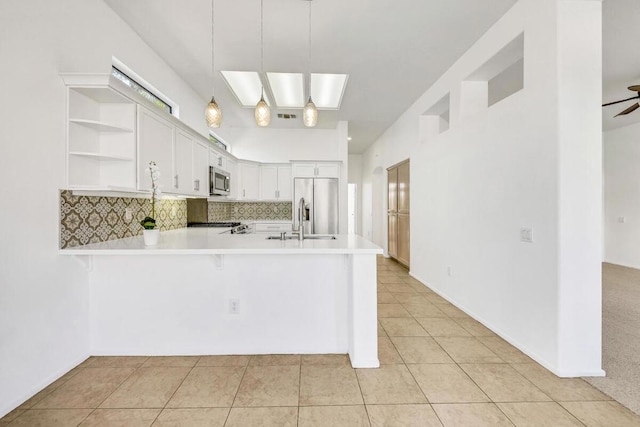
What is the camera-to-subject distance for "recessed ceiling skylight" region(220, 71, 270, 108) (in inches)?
153

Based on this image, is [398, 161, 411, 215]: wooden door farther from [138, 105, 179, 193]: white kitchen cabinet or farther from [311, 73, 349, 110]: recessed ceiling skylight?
[138, 105, 179, 193]: white kitchen cabinet

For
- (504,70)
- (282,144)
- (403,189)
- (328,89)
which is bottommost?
(403,189)

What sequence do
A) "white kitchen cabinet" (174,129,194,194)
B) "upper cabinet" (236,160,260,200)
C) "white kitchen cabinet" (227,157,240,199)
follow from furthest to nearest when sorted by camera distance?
"upper cabinet" (236,160,260,200) < "white kitchen cabinet" (227,157,240,199) < "white kitchen cabinet" (174,129,194,194)

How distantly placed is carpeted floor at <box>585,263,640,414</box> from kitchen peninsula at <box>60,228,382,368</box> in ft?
5.79

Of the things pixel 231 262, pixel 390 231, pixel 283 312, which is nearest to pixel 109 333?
pixel 231 262

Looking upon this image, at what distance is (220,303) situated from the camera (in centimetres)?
240

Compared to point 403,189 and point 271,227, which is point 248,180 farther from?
point 403,189

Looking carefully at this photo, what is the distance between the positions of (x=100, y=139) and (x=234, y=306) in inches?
69.8

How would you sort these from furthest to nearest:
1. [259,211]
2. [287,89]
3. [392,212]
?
[392,212] → [259,211] → [287,89]

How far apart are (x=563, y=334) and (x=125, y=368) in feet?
10.6

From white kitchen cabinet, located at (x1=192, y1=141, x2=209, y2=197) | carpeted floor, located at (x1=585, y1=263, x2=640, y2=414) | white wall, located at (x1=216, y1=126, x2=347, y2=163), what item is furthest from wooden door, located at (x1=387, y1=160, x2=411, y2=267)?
white kitchen cabinet, located at (x1=192, y1=141, x2=209, y2=197)

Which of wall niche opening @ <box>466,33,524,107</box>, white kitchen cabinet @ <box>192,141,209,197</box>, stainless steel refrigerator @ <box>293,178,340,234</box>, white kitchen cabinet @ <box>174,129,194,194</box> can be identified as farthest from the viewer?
stainless steel refrigerator @ <box>293,178,340,234</box>

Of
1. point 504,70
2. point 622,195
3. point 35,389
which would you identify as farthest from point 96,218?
point 622,195

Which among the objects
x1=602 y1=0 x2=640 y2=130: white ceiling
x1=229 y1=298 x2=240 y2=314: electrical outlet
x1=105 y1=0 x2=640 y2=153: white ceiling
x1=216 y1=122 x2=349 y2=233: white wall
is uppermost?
x1=105 y1=0 x2=640 y2=153: white ceiling
